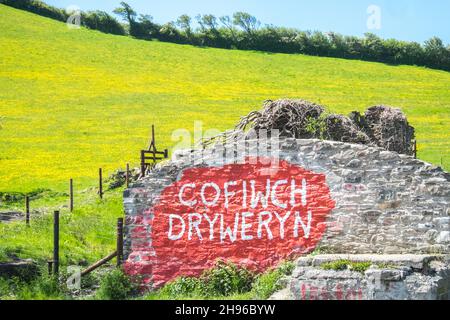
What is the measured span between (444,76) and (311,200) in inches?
1648

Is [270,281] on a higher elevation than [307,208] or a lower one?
lower

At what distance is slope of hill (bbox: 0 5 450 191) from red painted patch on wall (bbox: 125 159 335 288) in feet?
54.2

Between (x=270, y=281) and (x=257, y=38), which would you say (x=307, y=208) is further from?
(x=257, y=38)

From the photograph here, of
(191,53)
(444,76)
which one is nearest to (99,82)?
(191,53)

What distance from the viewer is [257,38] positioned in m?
60.4

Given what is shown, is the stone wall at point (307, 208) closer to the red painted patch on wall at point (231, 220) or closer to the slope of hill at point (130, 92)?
the red painted patch on wall at point (231, 220)

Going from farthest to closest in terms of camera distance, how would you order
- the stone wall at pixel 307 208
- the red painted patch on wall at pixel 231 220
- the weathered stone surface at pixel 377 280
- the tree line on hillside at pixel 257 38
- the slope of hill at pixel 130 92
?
the tree line on hillside at pixel 257 38 → the slope of hill at pixel 130 92 → the red painted patch on wall at pixel 231 220 → the stone wall at pixel 307 208 → the weathered stone surface at pixel 377 280

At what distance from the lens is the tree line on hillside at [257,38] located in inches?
2282

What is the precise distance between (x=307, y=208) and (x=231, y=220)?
5.22 ft

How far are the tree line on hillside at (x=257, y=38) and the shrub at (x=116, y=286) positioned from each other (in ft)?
150

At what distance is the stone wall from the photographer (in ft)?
47.0

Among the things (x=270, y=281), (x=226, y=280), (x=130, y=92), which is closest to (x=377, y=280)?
(x=270, y=281)

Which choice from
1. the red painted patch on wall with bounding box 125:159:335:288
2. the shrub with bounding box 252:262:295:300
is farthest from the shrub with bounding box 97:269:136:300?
the shrub with bounding box 252:262:295:300

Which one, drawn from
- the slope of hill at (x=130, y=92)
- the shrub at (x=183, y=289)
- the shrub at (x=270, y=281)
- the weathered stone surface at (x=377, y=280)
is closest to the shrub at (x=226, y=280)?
the shrub at (x=183, y=289)
